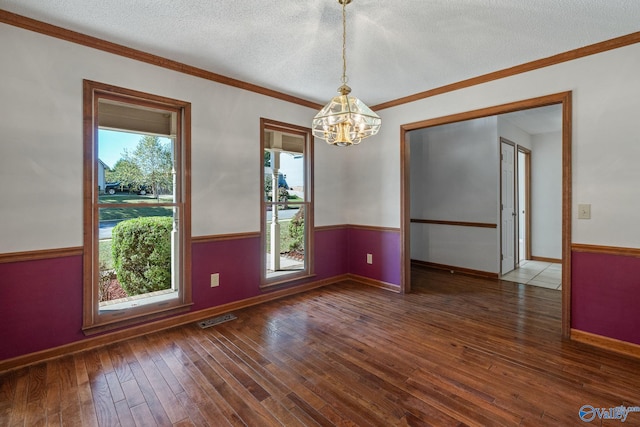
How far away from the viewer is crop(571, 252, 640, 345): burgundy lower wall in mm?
2465

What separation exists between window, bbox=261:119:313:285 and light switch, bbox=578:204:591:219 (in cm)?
285

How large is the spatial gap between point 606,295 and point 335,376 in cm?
238

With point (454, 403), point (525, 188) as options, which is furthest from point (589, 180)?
point (525, 188)

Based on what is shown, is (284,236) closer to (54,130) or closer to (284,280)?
(284,280)

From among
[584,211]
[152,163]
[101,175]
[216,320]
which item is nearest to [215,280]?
[216,320]

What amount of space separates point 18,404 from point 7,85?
2133 millimetres

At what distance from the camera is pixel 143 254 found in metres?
3.12

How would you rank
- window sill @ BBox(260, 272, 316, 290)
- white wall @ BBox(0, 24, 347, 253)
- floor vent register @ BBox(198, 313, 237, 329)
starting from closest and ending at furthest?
white wall @ BBox(0, 24, 347, 253)
floor vent register @ BBox(198, 313, 237, 329)
window sill @ BBox(260, 272, 316, 290)

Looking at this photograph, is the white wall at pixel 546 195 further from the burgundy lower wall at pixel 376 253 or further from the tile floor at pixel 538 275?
the burgundy lower wall at pixel 376 253

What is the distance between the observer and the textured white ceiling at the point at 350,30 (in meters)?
2.10

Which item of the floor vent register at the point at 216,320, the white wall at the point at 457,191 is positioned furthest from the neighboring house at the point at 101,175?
the white wall at the point at 457,191

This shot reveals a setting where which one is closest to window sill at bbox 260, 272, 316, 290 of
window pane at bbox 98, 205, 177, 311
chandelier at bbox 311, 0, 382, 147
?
window pane at bbox 98, 205, 177, 311

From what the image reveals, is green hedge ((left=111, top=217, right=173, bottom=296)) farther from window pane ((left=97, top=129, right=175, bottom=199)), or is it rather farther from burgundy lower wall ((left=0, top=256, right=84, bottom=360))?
burgundy lower wall ((left=0, top=256, right=84, bottom=360))

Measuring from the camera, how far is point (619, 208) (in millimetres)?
2523
